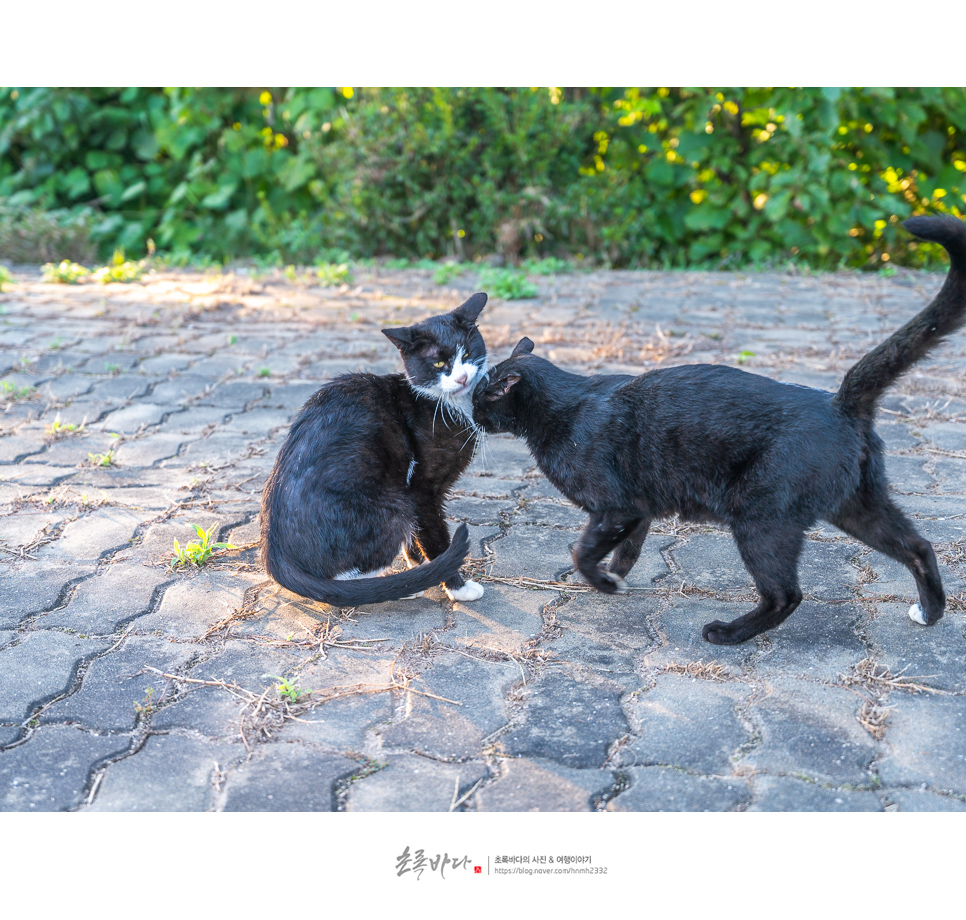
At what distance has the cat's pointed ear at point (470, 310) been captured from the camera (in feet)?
11.2

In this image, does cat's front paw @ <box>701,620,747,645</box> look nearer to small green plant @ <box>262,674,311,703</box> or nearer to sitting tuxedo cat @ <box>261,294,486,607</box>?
sitting tuxedo cat @ <box>261,294,486,607</box>

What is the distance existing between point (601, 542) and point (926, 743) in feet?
3.53

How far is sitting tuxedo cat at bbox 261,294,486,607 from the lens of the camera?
106 inches

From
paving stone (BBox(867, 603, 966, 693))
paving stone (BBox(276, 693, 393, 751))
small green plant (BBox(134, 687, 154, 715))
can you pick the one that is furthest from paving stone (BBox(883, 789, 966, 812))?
small green plant (BBox(134, 687, 154, 715))

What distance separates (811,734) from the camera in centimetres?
218

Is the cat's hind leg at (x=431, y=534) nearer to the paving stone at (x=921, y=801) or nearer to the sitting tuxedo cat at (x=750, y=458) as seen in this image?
the sitting tuxedo cat at (x=750, y=458)

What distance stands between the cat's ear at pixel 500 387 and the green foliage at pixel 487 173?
540cm

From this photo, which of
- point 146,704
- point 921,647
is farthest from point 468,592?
point 921,647

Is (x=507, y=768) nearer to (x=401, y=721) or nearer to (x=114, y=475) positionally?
(x=401, y=721)

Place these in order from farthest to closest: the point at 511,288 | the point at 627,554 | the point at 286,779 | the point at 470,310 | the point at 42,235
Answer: the point at 42,235
the point at 511,288
the point at 470,310
the point at 627,554
the point at 286,779

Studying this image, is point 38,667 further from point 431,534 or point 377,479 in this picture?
point 431,534

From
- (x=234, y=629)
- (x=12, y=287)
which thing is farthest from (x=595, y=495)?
(x=12, y=287)

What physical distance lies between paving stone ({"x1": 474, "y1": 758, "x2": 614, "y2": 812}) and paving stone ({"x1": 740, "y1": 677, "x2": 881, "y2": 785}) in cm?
38

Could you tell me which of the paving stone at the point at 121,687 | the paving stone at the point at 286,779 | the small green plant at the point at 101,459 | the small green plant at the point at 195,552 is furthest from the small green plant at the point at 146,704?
the small green plant at the point at 101,459
